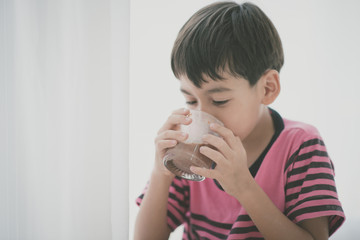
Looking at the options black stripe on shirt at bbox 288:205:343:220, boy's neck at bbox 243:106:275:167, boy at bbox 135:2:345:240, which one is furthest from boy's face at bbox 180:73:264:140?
black stripe on shirt at bbox 288:205:343:220

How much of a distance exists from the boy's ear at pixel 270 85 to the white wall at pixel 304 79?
0.39 metres

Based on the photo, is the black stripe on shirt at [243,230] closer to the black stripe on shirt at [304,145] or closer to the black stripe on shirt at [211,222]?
the black stripe on shirt at [211,222]

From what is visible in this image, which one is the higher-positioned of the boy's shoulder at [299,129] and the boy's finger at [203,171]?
the boy's shoulder at [299,129]

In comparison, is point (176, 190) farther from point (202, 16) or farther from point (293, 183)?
point (202, 16)

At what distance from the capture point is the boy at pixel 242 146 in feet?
2.62

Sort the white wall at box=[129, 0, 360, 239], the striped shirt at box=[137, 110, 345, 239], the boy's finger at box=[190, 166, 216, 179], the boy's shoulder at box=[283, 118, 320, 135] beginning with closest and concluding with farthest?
the boy's finger at box=[190, 166, 216, 179]
the striped shirt at box=[137, 110, 345, 239]
the boy's shoulder at box=[283, 118, 320, 135]
the white wall at box=[129, 0, 360, 239]

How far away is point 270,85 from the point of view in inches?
35.2

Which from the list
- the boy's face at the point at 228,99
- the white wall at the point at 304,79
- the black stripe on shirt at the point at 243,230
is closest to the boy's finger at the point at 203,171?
the boy's face at the point at 228,99

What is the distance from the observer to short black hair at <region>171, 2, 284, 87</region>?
0.80m

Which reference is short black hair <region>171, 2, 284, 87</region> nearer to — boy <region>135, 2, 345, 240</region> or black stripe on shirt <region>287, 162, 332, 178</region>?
boy <region>135, 2, 345, 240</region>

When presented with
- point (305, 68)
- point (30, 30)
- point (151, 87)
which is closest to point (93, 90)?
point (30, 30)

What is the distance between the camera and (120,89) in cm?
86

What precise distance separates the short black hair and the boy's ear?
0.06 feet

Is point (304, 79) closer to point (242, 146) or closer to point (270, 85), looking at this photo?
point (270, 85)
